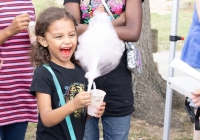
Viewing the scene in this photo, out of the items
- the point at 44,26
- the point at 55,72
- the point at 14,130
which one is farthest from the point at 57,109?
the point at 14,130

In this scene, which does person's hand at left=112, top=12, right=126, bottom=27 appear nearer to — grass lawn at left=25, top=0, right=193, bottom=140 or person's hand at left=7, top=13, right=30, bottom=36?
person's hand at left=7, top=13, right=30, bottom=36

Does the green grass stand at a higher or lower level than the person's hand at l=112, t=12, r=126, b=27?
lower

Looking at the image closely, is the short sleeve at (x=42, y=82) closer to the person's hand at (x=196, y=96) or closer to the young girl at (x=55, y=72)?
the young girl at (x=55, y=72)

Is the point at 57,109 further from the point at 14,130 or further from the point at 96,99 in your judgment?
the point at 14,130

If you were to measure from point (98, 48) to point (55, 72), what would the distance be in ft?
0.95

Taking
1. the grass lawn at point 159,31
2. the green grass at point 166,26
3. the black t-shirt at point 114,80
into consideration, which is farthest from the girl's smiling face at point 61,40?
the green grass at point 166,26

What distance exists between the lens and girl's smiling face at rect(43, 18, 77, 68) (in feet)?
8.17

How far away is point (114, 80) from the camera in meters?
2.97

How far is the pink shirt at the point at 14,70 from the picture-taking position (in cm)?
290

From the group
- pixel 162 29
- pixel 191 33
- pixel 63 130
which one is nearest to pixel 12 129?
pixel 63 130

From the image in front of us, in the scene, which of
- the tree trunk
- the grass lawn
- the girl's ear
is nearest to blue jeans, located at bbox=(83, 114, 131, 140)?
the girl's ear

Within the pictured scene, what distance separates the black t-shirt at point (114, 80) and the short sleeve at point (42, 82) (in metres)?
0.56

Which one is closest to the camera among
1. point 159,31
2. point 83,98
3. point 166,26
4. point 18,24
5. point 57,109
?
point 83,98

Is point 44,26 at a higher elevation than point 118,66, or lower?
higher
